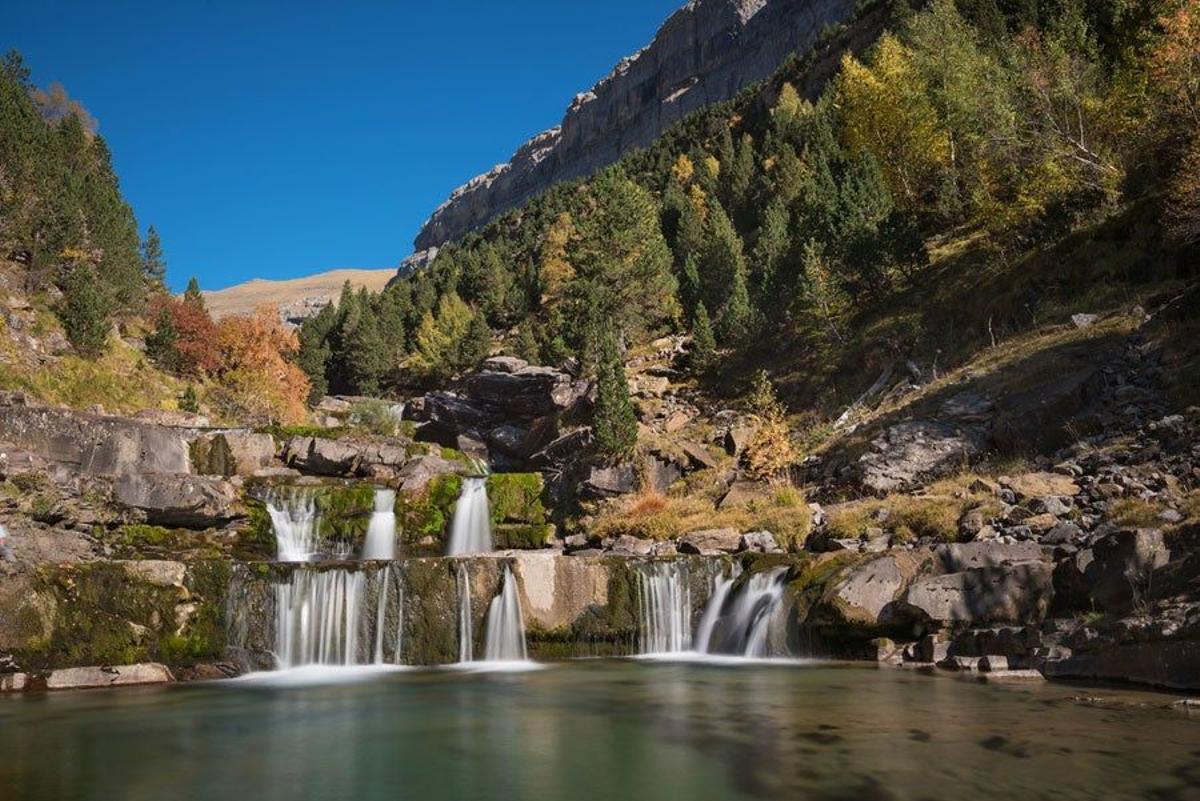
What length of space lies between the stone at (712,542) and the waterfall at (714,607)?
211 cm

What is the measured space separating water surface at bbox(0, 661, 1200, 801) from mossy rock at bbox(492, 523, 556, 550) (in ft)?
48.7

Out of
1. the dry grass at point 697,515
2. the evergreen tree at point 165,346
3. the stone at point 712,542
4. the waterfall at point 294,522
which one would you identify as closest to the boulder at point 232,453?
the waterfall at point 294,522

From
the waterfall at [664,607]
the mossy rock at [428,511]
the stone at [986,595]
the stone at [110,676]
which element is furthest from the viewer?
the mossy rock at [428,511]

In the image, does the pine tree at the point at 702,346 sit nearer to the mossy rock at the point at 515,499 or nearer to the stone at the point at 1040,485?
the mossy rock at the point at 515,499

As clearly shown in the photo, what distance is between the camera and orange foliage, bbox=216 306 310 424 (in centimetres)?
5038

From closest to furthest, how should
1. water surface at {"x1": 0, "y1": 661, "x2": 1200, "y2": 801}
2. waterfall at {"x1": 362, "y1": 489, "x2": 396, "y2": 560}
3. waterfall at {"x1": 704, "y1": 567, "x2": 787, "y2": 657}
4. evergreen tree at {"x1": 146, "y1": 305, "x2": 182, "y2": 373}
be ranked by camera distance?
water surface at {"x1": 0, "y1": 661, "x2": 1200, "y2": 801}, waterfall at {"x1": 704, "y1": 567, "x2": 787, "y2": 657}, waterfall at {"x1": 362, "y1": 489, "x2": 396, "y2": 560}, evergreen tree at {"x1": 146, "y1": 305, "x2": 182, "y2": 373}

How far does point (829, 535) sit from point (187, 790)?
16.0m

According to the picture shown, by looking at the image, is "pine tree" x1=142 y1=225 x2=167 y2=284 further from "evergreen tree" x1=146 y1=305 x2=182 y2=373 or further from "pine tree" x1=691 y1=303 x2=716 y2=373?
"pine tree" x1=691 y1=303 x2=716 y2=373

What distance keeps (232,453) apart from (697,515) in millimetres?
18404

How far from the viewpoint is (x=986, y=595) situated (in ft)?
49.9

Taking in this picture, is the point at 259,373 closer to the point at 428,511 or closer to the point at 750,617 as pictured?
the point at 428,511

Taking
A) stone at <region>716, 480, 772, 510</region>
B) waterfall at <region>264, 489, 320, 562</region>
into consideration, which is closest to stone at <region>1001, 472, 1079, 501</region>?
stone at <region>716, 480, 772, 510</region>

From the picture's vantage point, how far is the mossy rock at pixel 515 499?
31.7 meters

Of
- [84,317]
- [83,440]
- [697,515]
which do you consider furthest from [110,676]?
[84,317]
